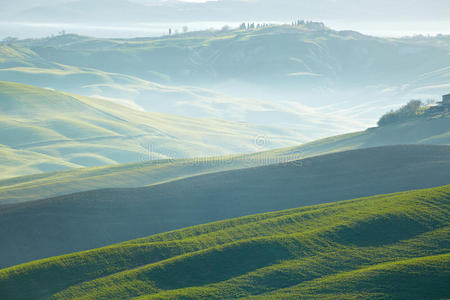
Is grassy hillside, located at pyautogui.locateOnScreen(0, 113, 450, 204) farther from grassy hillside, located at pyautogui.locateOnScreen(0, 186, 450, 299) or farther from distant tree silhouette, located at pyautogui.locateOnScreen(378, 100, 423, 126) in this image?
grassy hillside, located at pyautogui.locateOnScreen(0, 186, 450, 299)

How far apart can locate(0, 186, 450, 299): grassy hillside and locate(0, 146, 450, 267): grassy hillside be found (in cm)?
1467

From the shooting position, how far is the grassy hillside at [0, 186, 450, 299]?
141 ft

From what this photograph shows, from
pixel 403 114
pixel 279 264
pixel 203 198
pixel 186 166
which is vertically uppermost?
pixel 403 114

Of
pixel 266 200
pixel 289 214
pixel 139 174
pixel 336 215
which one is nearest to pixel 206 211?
pixel 266 200

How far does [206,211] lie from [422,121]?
65.7 m

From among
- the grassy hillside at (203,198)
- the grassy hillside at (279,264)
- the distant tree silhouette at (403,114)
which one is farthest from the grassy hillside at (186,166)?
the grassy hillside at (279,264)

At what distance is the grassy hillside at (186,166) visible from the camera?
106194 millimetres

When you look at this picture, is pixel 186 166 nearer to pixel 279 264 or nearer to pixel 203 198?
pixel 203 198

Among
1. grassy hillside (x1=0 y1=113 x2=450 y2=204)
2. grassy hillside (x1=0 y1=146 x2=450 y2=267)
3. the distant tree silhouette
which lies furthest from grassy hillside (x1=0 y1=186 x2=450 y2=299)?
the distant tree silhouette

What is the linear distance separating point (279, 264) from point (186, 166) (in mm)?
71876

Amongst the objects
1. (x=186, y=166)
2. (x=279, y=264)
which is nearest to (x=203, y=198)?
(x=279, y=264)

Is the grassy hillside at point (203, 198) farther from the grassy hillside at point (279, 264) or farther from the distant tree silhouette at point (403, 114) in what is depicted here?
the distant tree silhouette at point (403, 114)

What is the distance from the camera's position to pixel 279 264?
158ft

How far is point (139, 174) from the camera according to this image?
378 ft
